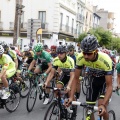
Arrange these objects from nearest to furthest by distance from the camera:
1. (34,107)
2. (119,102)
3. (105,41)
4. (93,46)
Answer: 1. (93,46)
2. (34,107)
3. (119,102)
4. (105,41)

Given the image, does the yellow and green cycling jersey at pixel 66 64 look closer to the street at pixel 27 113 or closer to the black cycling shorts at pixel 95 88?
the street at pixel 27 113

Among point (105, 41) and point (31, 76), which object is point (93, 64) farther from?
point (105, 41)

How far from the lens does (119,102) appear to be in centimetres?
905

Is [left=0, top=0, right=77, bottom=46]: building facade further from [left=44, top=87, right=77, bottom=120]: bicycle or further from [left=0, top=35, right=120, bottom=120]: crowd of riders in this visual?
[left=44, top=87, right=77, bottom=120]: bicycle

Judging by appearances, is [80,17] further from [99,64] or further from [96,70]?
[99,64]

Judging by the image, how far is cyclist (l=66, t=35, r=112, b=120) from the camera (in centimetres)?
390

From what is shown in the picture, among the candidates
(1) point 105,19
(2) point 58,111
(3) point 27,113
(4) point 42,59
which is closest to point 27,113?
(3) point 27,113

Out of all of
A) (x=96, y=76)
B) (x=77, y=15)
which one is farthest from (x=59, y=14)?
(x=96, y=76)

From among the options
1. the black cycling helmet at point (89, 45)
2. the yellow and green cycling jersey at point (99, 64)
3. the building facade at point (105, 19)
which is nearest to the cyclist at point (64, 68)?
the yellow and green cycling jersey at point (99, 64)

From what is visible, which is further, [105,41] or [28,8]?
[105,41]

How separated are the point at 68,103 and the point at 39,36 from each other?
11.3m

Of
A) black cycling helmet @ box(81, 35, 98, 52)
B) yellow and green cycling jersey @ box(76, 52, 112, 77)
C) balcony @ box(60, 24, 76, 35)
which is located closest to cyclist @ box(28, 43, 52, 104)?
yellow and green cycling jersey @ box(76, 52, 112, 77)

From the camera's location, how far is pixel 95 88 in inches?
191

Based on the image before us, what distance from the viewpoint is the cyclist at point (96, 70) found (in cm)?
390
